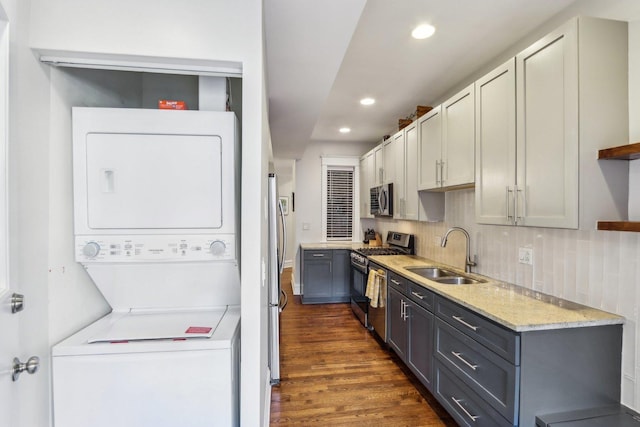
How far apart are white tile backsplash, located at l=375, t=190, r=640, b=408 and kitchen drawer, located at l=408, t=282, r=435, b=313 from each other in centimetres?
62

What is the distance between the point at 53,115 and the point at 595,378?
9.21ft

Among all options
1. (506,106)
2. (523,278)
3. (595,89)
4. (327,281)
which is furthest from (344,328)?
(595,89)

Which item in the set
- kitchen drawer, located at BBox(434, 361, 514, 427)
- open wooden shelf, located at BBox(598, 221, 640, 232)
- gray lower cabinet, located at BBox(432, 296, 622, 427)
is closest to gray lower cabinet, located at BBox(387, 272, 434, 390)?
kitchen drawer, located at BBox(434, 361, 514, 427)

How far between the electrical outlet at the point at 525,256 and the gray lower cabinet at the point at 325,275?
2708 millimetres

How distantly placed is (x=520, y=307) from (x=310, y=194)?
12.6ft

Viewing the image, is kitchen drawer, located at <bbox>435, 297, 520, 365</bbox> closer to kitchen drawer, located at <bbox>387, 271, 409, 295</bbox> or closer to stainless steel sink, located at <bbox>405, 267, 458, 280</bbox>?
kitchen drawer, located at <bbox>387, 271, 409, 295</bbox>

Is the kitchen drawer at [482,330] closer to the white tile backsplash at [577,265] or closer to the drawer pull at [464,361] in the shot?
the drawer pull at [464,361]

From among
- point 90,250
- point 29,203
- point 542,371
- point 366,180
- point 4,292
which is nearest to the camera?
point 4,292

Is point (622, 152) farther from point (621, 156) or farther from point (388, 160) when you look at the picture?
point (388, 160)

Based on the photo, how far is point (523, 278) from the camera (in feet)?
7.11

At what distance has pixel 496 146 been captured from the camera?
2006 millimetres

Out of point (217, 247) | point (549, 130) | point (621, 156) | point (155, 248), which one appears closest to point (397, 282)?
point (549, 130)

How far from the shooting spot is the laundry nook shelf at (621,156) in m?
1.30

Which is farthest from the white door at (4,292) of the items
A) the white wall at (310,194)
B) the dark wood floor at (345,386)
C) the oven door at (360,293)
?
the white wall at (310,194)
